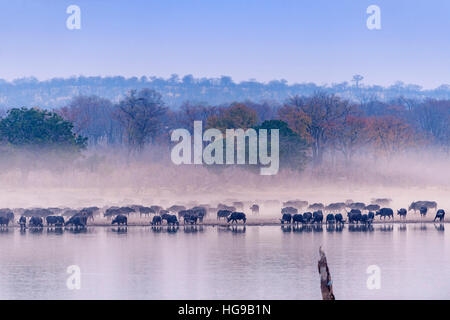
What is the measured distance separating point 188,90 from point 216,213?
102 meters

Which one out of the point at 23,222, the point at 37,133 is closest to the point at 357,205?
the point at 23,222

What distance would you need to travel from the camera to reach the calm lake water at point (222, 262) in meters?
29.3

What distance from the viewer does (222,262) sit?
1403 inches

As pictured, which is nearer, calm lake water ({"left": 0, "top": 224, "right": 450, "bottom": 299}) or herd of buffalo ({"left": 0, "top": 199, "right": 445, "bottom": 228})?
calm lake water ({"left": 0, "top": 224, "right": 450, "bottom": 299})

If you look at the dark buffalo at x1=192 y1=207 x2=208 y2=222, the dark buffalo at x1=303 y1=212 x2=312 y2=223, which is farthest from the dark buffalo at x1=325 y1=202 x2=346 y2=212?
the dark buffalo at x1=192 y1=207 x2=208 y2=222

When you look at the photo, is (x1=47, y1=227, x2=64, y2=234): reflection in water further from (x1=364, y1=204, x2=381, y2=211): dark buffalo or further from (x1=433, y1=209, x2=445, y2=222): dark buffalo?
(x1=433, y1=209, x2=445, y2=222): dark buffalo

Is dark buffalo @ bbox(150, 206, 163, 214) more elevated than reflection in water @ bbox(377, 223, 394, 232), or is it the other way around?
dark buffalo @ bbox(150, 206, 163, 214)

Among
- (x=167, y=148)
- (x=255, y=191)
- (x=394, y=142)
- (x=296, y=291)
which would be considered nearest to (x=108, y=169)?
(x=255, y=191)

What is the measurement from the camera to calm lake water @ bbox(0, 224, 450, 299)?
29297 mm

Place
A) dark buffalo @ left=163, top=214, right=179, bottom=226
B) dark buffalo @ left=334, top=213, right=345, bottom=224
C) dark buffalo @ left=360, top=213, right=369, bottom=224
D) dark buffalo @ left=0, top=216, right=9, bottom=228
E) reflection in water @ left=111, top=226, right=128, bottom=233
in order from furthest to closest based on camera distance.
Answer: dark buffalo @ left=360, top=213, right=369, bottom=224
dark buffalo @ left=334, top=213, right=345, bottom=224
dark buffalo @ left=163, top=214, right=179, bottom=226
dark buffalo @ left=0, top=216, right=9, bottom=228
reflection in water @ left=111, top=226, right=128, bottom=233

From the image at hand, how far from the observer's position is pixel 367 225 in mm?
48562

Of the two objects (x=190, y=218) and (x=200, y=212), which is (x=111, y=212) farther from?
(x=200, y=212)

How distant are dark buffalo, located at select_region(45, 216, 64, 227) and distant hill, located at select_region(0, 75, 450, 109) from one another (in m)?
91.4
